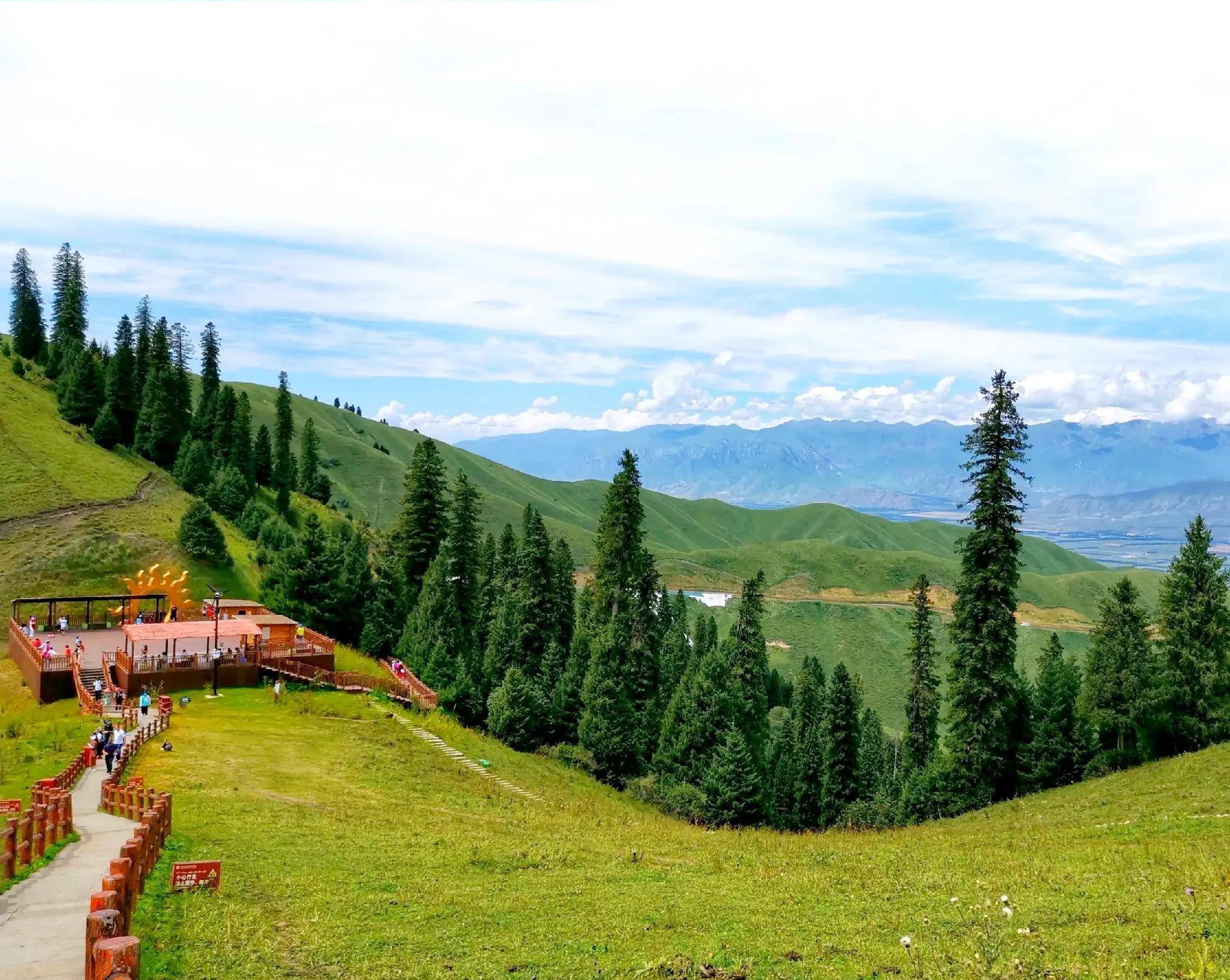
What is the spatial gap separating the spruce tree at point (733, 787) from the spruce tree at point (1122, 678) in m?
21.1

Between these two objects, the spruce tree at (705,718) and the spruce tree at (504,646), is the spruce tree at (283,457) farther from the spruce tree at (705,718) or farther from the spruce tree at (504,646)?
the spruce tree at (705,718)

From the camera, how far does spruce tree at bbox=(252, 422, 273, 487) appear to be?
125 m

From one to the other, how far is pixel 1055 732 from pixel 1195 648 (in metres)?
17.7

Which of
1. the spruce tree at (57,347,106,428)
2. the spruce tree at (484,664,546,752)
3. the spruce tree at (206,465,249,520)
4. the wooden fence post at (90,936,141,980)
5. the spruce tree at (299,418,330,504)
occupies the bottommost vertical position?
the spruce tree at (484,664,546,752)

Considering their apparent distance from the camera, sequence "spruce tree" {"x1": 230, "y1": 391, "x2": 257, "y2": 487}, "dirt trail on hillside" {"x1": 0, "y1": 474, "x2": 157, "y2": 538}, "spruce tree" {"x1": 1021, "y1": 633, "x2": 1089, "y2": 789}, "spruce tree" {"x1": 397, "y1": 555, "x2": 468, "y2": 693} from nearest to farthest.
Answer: "spruce tree" {"x1": 1021, "y1": 633, "x2": 1089, "y2": 789} → "spruce tree" {"x1": 397, "y1": 555, "x2": 468, "y2": 693} → "dirt trail on hillside" {"x1": 0, "y1": 474, "x2": 157, "y2": 538} → "spruce tree" {"x1": 230, "y1": 391, "x2": 257, "y2": 487}

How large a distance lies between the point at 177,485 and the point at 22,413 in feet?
68.9

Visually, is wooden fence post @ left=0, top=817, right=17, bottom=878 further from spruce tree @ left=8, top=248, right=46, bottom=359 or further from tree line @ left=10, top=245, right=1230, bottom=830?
spruce tree @ left=8, top=248, right=46, bottom=359

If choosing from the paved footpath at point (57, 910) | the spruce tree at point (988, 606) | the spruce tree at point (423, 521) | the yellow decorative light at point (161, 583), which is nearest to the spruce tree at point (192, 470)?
the yellow decorative light at point (161, 583)

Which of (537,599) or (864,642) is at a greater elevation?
(537,599)

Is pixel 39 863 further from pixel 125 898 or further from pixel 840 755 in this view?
pixel 840 755

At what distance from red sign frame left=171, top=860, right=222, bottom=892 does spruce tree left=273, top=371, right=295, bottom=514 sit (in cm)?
10797

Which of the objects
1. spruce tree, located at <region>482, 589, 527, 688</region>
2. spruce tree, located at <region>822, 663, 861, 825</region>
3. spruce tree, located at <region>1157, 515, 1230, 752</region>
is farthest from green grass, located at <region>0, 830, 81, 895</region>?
spruce tree, located at <region>822, 663, 861, 825</region>

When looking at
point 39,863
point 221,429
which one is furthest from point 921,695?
point 221,429

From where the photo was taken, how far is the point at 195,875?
1759 centimetres
